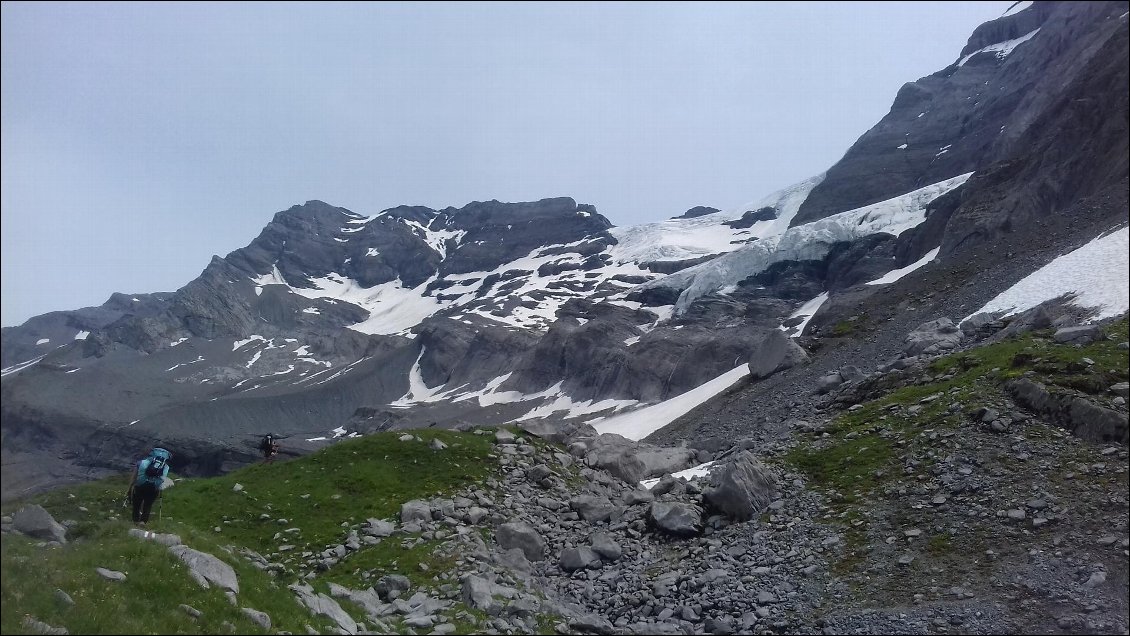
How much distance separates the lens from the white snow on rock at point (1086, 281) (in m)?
32.1

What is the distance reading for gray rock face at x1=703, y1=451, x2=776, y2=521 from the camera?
2428 centimetres

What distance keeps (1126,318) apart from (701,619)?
74.6 ft

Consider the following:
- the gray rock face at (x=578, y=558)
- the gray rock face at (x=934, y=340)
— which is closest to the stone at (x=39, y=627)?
the gray rock face at (x=578, y=558)

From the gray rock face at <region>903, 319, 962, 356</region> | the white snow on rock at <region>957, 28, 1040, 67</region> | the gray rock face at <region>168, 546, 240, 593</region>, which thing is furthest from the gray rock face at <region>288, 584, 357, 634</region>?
the white snow on rock at <region>957, 28, 1040, 67</region>

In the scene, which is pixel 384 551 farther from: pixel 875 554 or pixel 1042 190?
pixel 1042 190

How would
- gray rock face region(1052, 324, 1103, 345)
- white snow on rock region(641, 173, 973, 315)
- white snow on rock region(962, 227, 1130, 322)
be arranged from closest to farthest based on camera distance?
1. gray rock face region(1052, 324, 1103, 345)
2. white snow on rock region(962, 227, 1130, 322)
3. white snow on rock region(641, 173, 973, 315)

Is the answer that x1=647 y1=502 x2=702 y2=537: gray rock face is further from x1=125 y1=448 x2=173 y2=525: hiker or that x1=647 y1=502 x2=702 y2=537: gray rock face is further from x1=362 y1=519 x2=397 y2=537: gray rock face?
x1=125 y1=448 x2=173 y2=525: hiker

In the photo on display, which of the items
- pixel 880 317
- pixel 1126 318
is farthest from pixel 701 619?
pixel 880 317

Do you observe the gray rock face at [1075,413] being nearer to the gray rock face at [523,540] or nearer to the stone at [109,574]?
the gray rock face at [523,540]

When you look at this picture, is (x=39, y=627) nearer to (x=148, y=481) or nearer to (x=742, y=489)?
(x=148, y=481)

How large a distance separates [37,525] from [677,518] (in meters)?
18.8

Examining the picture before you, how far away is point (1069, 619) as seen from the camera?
593 inches

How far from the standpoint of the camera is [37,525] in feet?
56.3

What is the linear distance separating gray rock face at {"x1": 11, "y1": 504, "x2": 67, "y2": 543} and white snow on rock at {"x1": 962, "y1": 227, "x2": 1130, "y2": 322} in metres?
38.9
